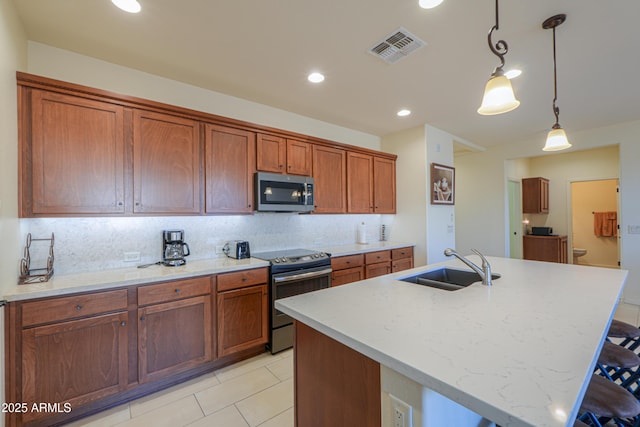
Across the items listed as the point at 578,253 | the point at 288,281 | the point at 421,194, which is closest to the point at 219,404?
the point at 288,281

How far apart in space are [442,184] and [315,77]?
8.98 ft

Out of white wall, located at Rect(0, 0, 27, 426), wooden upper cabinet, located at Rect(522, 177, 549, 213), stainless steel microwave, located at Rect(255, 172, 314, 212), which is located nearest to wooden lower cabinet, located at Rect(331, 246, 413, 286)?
stainless steel microwave, located at Rect(255, 172, 314, 212)

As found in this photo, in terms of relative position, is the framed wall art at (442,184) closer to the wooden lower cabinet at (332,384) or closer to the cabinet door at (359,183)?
the cabinet door at (359,183)

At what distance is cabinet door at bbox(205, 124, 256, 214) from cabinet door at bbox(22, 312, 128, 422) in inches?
47.5

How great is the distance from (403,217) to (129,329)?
3746mm

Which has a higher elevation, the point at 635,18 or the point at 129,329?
the point at 635,18

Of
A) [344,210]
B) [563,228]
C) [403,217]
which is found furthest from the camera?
[563,228]

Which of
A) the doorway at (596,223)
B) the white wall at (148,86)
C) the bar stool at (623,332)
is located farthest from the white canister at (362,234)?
the doorway at (596,223)

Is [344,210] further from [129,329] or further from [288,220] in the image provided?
[129,329]

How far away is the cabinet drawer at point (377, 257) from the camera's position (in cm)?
362

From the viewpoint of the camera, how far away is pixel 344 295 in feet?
5.14

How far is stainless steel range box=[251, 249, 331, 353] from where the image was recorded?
8.81 ft

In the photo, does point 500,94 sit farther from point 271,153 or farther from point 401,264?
point 401,264

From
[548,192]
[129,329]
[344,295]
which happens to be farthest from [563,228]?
[129,329]
